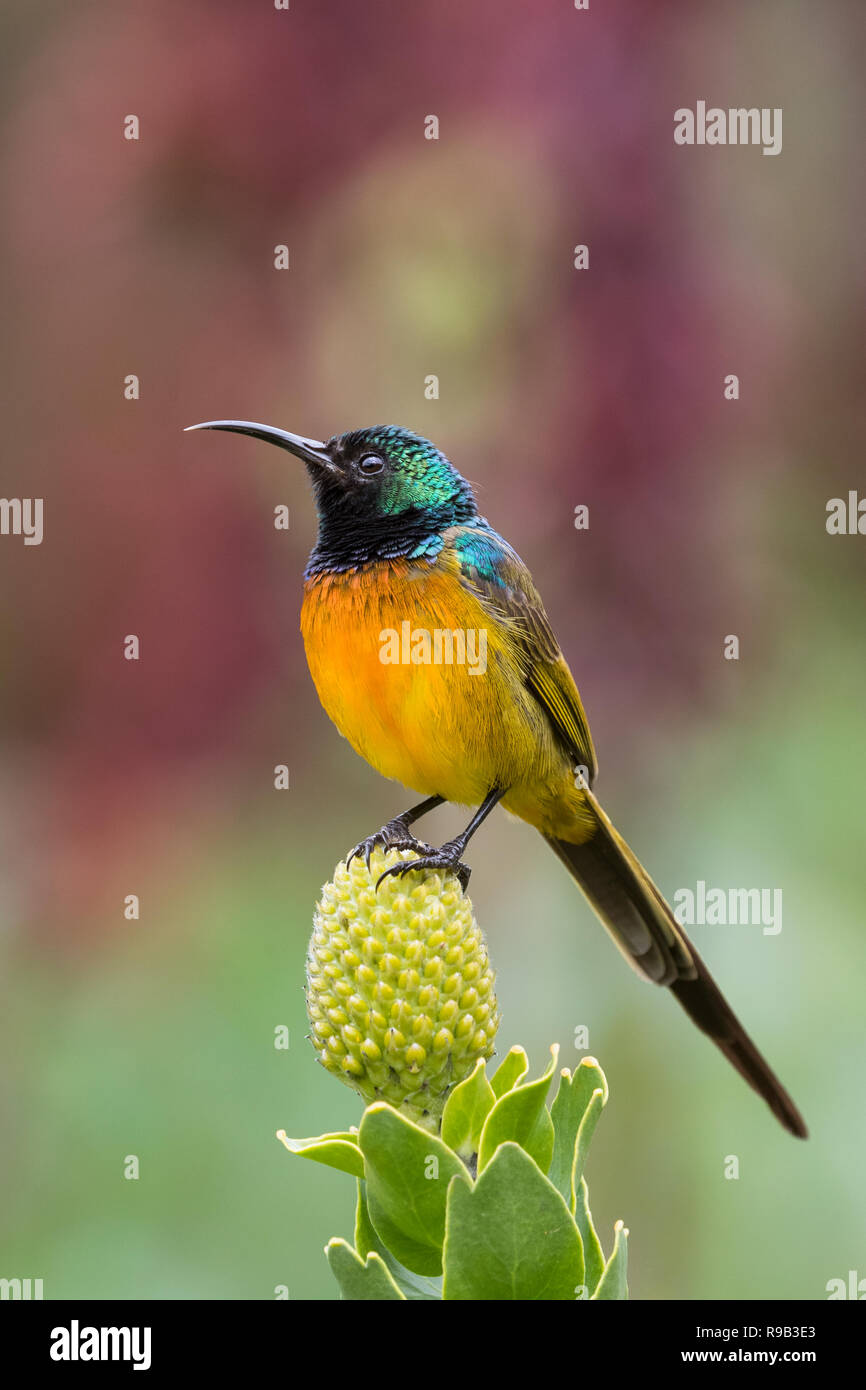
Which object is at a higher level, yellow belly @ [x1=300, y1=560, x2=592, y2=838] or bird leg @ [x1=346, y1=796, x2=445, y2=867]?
yellow belly @ [x1=300, y1=560, x2=592, y2=838]

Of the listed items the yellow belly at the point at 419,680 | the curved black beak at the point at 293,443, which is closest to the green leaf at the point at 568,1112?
the yellow belly at the point at 419,680

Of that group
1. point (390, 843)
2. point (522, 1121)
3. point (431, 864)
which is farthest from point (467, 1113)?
point (390, 843)

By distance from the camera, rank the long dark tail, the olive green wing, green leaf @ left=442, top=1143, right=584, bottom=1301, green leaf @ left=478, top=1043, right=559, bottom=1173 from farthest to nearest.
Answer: the olive green wing < the long dark tail < green leaf @ left=478, top=1043, right=559, bottom=1173 < green leaf @ left=442, top=1143, right=584, bottom=1301

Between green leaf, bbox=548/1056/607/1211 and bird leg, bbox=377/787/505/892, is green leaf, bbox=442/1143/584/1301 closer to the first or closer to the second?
green leaf, bbox=548/1056/607/1211

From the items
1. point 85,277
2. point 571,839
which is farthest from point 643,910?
point 85,277

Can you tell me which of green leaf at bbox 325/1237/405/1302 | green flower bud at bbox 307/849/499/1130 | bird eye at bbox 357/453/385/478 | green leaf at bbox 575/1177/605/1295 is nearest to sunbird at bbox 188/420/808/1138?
bird eye at bbox 357/453/385/478

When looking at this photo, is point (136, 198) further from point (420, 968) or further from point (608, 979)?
point (420, 968)

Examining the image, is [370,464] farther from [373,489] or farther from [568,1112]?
[568,1112]
